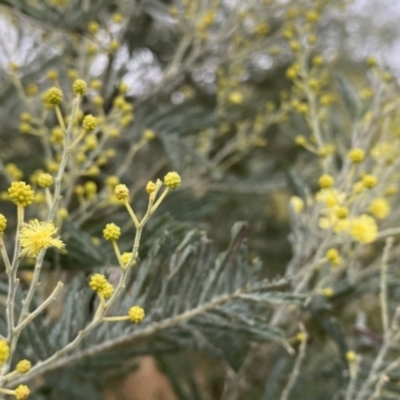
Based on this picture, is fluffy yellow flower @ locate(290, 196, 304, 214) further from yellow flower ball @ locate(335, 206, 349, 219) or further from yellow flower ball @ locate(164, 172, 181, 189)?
yellow flower ball @ locate(164, 172, 181, 189)

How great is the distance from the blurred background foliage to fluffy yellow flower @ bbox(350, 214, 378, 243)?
0.16 m

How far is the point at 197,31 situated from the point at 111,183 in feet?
1.76

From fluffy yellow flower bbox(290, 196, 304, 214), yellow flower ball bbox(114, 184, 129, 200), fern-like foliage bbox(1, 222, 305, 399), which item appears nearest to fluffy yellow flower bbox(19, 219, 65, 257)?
yellow flower ball bbox(114, 184, 129, 200)

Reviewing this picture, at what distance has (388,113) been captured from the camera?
100 cm

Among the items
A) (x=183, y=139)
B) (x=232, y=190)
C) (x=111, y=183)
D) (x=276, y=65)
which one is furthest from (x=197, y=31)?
(x=276, y=65)

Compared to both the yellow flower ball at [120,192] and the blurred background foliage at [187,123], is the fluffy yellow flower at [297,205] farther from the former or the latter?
the yellow flower ball at [120,192]

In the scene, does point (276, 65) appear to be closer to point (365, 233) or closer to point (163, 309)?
point (365, 233)

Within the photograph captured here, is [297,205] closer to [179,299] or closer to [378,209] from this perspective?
[378,209]

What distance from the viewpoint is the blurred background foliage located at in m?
1.02

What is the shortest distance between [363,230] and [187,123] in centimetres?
49

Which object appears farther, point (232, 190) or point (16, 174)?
point (232, 190)

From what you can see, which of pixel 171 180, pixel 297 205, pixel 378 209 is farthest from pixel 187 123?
pixel 171 180

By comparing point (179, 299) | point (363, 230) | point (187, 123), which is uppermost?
point (187, 123)

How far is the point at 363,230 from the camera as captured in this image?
0.83 m
